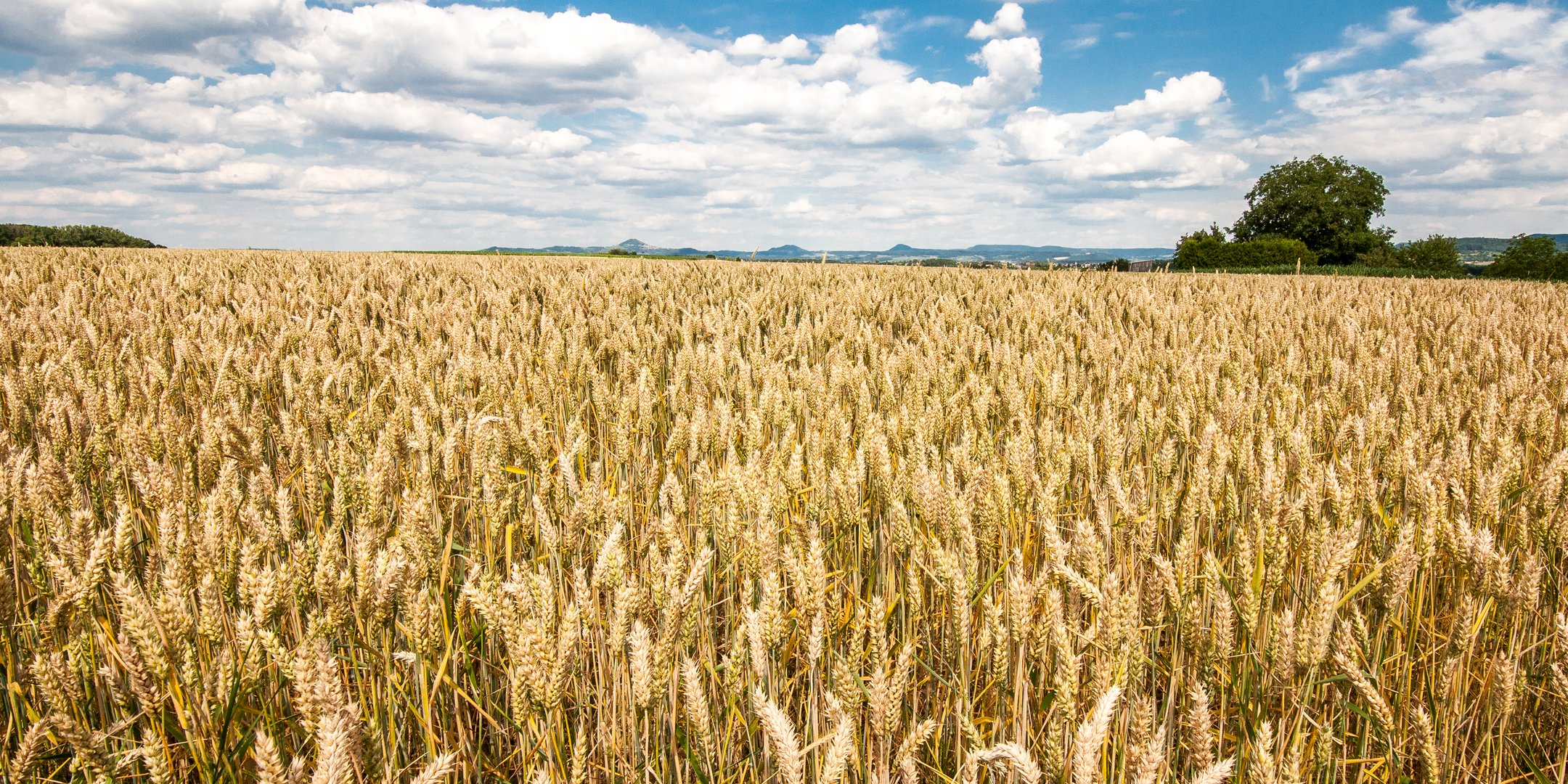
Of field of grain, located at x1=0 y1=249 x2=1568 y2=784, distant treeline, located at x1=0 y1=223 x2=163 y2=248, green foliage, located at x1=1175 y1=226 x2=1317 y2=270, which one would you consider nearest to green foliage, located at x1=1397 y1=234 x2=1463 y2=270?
green foliage, located at x1=1175 y1=226 x2=1317 y2=270

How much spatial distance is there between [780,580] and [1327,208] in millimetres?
77629

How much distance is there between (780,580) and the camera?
1645 mm

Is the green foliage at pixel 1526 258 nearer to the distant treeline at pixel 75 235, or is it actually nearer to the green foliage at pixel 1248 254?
the green foliage at pixel 1248 254

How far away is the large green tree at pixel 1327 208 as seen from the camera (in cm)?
6225

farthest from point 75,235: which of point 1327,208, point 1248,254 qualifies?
point 1327,208

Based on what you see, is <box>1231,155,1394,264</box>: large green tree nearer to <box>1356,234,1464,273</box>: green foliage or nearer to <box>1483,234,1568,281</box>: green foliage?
<box>1356,234,1464,273</box>: green foliage

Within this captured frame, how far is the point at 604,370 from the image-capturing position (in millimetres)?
4043

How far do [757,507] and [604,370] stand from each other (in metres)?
2.67

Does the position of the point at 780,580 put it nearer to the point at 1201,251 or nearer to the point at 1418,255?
the point at 1201,251

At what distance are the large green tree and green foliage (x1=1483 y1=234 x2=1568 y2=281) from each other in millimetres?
25443

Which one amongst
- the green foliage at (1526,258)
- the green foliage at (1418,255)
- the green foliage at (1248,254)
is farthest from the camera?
the green foliage at (1418,255)

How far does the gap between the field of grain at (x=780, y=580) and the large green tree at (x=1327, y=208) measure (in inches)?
2854

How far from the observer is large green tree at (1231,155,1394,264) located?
204 ft

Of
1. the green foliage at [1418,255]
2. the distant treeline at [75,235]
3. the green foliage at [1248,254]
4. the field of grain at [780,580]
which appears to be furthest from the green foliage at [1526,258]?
the distant treeline at [75,235]
